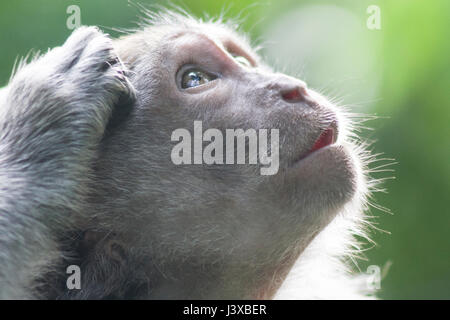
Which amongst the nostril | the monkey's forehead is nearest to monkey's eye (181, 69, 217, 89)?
the monkey's forehead

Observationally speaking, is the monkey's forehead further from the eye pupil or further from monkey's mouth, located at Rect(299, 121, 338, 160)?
monkey's mouth, located at Rect(299, 121, 338, 160)

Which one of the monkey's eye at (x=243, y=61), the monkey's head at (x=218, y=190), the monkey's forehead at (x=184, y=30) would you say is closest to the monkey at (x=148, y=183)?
the monkey's head at (x=218, y=190)

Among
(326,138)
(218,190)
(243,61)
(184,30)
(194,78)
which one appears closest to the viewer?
(218,190)

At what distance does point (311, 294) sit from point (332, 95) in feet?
4.08

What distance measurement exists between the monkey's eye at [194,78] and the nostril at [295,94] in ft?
1.26

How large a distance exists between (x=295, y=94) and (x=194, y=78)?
0.50 metres

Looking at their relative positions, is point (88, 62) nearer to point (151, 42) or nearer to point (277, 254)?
point (151, 42)

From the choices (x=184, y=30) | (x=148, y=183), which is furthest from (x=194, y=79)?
(x=148, y=183)

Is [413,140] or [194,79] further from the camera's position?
[413,140]

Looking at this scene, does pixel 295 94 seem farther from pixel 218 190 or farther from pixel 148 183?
pixel 148 183

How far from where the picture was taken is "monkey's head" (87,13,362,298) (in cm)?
299

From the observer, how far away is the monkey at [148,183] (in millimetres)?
2828

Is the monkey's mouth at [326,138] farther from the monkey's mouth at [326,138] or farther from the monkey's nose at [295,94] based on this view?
the monkey's nose at [295,94]

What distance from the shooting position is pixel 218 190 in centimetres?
301
